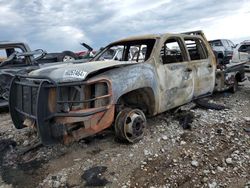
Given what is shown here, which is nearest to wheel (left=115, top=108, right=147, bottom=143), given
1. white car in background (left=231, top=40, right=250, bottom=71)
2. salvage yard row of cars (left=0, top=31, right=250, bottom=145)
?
salvage yard row of cars (left=0, top=31, right=250, bottom=145)

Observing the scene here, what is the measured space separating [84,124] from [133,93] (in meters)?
1.24

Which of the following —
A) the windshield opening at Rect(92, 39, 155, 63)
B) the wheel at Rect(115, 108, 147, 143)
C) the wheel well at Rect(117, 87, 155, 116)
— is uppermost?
the windshield opening at Rect(92, 39, 155, 63)

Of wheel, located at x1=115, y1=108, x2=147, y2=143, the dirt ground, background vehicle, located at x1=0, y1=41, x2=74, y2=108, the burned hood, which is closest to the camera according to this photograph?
the dirt ground

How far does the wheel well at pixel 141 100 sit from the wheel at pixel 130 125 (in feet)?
0.78

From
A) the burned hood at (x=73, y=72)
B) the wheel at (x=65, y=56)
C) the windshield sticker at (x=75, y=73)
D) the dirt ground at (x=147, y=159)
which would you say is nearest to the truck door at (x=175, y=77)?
the dirt ground at (x=147, y=159)

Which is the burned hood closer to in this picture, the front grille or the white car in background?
the front grille

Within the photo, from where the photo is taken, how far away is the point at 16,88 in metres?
5.01

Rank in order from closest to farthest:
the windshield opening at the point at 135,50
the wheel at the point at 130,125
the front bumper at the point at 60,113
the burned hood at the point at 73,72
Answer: the front bumper at the point at 60,113 < the burned hood at the point at 73,72 < the wheel at the point at 130,125 < the windshield opening at the point at 135,50

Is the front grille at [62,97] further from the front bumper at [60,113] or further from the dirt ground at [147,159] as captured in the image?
the dirt ground at [147,159]

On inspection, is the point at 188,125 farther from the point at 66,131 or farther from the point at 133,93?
the point at 66,131

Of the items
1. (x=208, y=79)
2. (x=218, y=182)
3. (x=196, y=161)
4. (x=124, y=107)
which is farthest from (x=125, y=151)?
(x=208, y=79)

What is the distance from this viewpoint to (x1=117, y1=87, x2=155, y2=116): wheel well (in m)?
5.14

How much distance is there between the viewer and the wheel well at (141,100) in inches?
202

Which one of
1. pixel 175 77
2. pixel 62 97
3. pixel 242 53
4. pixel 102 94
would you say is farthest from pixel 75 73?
pixel 242 53
